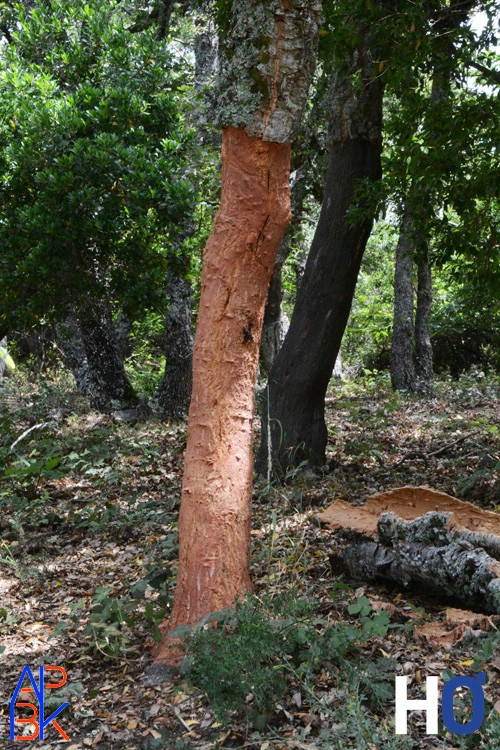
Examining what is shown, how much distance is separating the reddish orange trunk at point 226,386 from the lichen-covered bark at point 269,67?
0.10 m

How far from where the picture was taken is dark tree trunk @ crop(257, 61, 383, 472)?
25.3 ft

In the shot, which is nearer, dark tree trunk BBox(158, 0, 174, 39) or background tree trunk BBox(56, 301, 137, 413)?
background tree trunk BBox(56, 301, 137, 413)

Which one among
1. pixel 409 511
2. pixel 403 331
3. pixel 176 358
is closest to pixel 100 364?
pixel 176 358

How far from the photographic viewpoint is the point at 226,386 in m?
4.21

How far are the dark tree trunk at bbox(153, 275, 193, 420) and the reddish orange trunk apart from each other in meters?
7.08

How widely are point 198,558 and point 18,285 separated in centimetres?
633

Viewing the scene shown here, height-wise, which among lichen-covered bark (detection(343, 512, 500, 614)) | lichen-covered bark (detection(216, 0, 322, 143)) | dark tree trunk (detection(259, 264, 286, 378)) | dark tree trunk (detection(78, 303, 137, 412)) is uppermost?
lichen-covered bark (detection(216, 0, 322, 143))

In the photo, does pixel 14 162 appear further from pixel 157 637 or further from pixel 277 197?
pixel 157 637

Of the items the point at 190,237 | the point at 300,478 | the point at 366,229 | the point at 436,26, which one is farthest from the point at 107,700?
the point at 190,237

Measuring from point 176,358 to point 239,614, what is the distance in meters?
8.04

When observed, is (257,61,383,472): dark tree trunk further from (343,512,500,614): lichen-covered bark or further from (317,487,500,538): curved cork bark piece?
(343,512,500,614): lichen-covered bark

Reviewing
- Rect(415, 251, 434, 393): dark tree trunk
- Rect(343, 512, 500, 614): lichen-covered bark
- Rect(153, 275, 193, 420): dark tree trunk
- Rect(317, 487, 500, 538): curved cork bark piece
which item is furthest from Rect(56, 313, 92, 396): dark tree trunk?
Rect(343, 512, 500, 614): lichen-covered bark

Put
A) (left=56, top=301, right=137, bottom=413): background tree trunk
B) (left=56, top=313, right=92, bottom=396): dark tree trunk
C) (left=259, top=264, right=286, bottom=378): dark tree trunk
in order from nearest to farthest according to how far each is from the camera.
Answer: (left=56, top=301, right=137, bottom=413): background tree trunk → (left=56, top=313, right=92, bottom=396): dark tree trunk → (left=259, top=264, right=286, bottom=378): dark tree trunk

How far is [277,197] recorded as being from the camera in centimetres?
426
